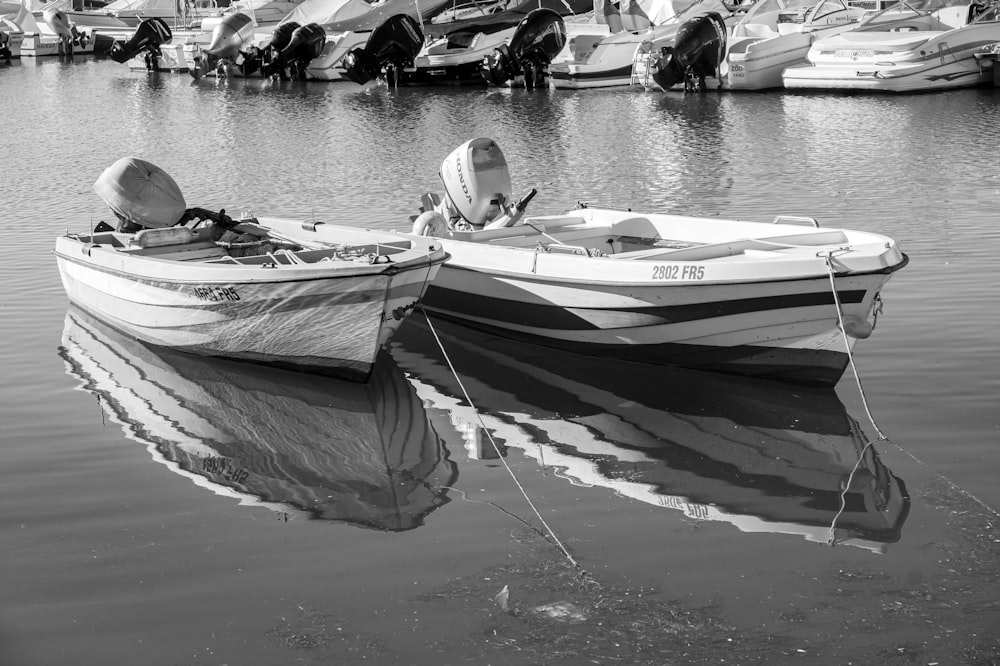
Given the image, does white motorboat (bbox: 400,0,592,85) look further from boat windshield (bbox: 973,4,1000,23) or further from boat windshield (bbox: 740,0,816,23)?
boat windshield (bbox: 973,4,1000,23)

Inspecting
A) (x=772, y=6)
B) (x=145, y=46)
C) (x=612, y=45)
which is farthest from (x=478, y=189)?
(x=145, y=46)

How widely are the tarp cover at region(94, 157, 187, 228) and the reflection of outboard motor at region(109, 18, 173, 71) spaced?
3440 centimetres

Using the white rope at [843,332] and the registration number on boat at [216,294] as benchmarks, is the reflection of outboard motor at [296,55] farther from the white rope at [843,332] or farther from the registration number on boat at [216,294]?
the white rope at [843,332]

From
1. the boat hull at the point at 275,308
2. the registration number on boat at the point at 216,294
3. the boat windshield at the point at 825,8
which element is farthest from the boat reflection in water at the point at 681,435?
the boat windshield at the point at 825,8

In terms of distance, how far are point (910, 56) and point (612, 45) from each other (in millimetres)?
8195

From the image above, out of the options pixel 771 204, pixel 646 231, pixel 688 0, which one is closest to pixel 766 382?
pixel 646 231

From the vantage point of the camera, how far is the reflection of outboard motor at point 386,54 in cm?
3559

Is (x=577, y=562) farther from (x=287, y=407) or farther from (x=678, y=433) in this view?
(x=287, y=407)

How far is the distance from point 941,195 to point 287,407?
10.00 meters

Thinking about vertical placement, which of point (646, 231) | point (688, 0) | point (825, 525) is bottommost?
point (825, 525)

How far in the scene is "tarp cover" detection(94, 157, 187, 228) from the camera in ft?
38.9

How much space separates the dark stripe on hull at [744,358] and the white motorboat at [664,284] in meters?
0.01

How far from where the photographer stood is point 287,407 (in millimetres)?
9688

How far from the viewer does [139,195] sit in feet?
39.0
